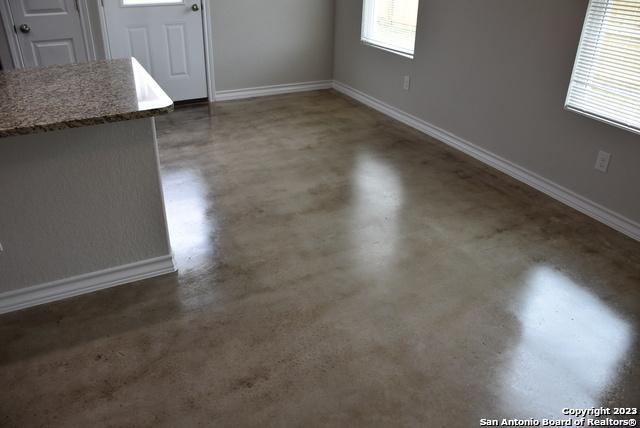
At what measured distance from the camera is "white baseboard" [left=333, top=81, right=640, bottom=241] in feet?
10.1

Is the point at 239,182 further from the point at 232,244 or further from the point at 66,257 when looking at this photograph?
the point at 66,257

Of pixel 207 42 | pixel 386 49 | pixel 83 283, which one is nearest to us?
pixel 83 283

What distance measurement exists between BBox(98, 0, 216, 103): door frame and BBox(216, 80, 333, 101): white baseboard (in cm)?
11

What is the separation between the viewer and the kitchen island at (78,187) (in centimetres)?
211

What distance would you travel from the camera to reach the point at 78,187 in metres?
2.26

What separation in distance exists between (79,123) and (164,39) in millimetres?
3327

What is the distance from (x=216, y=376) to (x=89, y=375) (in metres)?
0.50

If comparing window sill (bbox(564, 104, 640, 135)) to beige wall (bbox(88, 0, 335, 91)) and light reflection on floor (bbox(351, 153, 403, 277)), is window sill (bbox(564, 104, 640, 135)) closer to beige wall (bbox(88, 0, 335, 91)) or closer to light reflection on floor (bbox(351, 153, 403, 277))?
light reflection on floor (bbox(351, 153, 403, 277))

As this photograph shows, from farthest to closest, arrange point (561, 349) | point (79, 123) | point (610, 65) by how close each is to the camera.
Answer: point (610, 65) → point (561, 349) → point (79, 123)

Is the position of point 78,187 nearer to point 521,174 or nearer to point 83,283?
point 83,283

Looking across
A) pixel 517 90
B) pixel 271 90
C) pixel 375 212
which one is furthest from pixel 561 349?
pixel 271 90

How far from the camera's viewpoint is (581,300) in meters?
2.46

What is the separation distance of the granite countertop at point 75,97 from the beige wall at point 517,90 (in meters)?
2.53

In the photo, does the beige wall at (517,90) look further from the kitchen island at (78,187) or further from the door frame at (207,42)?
the kitchen island at (78,187)
